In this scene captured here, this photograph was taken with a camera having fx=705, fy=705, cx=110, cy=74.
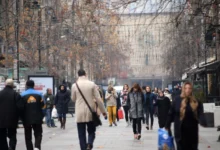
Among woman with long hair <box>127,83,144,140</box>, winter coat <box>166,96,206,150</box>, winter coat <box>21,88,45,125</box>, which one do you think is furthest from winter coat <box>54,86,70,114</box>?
winter coat <box>166,96,206,150</box>

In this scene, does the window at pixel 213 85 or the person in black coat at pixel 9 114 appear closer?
the person in black coat at pixel 9 114

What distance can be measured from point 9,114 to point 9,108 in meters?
0.13

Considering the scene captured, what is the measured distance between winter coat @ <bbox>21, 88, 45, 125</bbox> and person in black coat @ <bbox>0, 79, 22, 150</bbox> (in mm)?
188

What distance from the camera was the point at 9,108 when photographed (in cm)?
1523

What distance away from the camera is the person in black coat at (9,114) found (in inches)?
595

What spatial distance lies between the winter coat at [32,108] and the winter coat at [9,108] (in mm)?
179

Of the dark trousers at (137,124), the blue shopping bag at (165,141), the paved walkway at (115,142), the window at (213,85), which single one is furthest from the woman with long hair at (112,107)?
the blue shopping bag at (165,141)

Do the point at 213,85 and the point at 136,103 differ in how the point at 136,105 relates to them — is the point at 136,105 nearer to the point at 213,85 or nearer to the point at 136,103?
the point at 136,103

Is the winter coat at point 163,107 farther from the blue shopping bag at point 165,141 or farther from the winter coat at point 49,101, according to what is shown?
the blue shopping bag at point 165,141

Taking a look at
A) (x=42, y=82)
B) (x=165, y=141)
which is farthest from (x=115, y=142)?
(x=42, y=82)

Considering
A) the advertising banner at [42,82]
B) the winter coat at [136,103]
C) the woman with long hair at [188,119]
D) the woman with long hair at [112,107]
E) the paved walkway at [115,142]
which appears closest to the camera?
the woman with long hair at [188,119]

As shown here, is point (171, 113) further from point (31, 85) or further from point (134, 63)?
point (134, 63)

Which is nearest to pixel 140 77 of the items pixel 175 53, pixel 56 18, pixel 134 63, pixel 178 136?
pixel 134 63

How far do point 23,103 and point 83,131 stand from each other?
1506 mm
